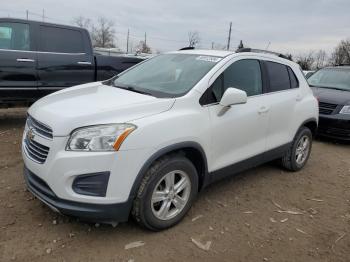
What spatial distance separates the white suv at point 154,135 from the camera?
9.75 feet

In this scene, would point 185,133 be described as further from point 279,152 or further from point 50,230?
point 279,152

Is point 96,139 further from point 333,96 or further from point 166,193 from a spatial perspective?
point 333,96

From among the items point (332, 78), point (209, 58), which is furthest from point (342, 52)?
point (209, 58)

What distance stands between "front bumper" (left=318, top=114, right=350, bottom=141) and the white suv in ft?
10.1

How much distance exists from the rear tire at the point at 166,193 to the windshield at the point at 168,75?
727 mm

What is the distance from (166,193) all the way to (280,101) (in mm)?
2240

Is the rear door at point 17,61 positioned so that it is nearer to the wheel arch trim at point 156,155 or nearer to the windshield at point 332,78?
the wheel arch trim at point 156,155

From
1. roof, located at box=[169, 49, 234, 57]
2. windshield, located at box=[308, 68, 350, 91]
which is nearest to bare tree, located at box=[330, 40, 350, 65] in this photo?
windshield, located at box=[308, 68, 350, 91]

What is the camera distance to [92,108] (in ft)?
10.4

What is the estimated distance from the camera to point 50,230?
11.1 ft

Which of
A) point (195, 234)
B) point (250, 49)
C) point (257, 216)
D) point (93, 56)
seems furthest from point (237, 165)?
point (93, 56)

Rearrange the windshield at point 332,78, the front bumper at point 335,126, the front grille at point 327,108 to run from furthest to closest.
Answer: the windshield at point 332,78
the front grille at point 327,108
the front bumper at point 335,126

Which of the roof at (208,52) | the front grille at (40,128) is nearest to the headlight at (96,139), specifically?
the front grille at (40,128)

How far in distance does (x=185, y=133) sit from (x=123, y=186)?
0.77 metres
